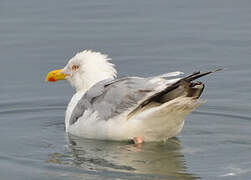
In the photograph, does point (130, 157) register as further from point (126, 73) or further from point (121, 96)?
point (126, 73)

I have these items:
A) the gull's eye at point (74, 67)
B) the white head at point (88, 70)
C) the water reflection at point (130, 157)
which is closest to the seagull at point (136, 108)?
the water reflection at point (130, 157)

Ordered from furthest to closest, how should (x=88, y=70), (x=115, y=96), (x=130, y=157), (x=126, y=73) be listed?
(x=126, y=73) < (x=88, y=70) < (x=115, y=96) < (x=130, y=157)

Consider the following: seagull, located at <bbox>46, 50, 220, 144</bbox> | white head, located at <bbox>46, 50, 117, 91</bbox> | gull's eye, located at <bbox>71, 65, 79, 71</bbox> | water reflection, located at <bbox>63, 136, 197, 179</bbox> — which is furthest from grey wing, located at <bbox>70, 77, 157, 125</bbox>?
gull's eye, located at <bbox>71, 65, 79, 71</bbox>

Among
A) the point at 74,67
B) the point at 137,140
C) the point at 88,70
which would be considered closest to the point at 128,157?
the point at 137,140

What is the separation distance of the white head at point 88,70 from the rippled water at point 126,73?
76cm

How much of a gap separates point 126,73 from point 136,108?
14.3 ft

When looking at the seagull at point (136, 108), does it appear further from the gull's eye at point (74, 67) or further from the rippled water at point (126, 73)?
the gull's eye at point (74, 67)

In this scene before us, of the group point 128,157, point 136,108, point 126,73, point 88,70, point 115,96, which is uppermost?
point 88,70

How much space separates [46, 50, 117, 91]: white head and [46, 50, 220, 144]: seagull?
0.36 metres

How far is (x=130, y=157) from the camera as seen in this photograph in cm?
1134

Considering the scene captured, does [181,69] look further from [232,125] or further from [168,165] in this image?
[168,165]

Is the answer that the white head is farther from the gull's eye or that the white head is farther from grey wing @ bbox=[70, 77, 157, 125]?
grey wing @ bbox=[70, 77, 157, 125]

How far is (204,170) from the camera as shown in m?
10.5

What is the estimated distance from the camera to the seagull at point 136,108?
37.1ft
